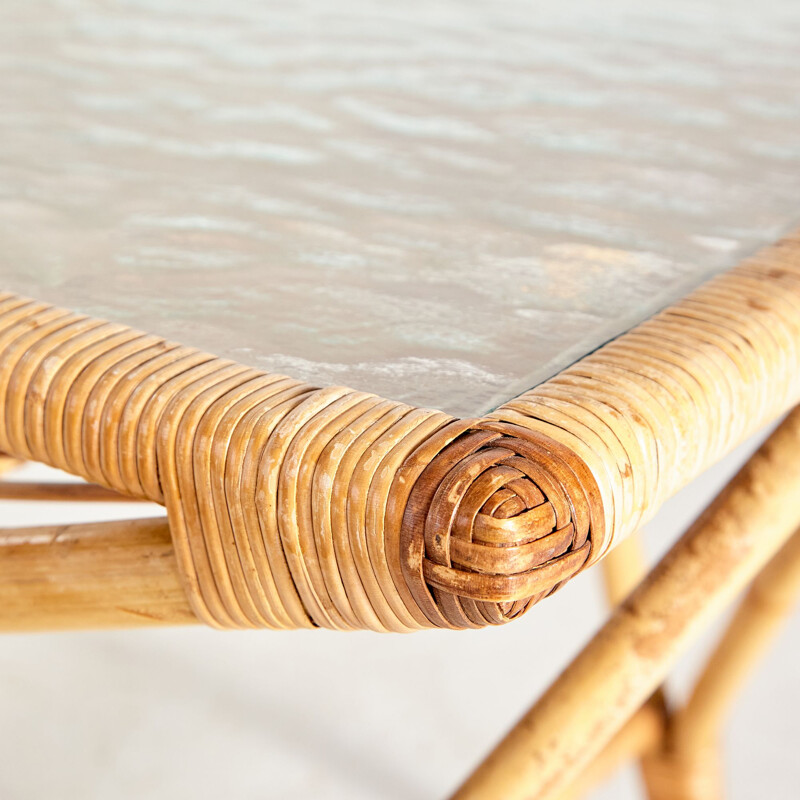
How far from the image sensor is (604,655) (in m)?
0.47

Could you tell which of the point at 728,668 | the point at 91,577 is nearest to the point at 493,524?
the point at 91,577

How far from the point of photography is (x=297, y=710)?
3.50ft

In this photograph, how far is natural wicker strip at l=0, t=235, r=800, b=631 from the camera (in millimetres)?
253

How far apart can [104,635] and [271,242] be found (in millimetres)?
790

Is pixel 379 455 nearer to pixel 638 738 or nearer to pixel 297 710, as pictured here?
pixel 638 738

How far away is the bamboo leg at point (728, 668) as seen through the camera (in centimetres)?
78

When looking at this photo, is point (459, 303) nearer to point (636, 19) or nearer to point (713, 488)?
point (636, 19)

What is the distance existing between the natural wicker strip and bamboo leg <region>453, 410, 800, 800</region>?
0.13m

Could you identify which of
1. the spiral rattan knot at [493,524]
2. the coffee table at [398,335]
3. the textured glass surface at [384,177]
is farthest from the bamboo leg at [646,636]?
the spiral rattan knot at [493,524]

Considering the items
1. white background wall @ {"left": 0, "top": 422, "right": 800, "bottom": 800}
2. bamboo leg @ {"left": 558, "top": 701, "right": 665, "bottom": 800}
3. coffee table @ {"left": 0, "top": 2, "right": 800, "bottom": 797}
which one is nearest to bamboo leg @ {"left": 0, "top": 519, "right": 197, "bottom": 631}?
coffee table @ {"left": 0, "top": 2, "right": 800, "bottom": 797}

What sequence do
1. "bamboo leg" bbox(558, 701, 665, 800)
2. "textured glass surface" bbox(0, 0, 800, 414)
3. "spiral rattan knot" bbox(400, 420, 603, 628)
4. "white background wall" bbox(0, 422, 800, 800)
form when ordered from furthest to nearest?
"white background wall" bbox(0, 422, 800, 800), "bamboo leg" bbox(558, 701, 665, 800), "textured glass surface" bbox(0, 0, 800, 414), "spiral rattan knot" bbox(400, 420, 603, 628)

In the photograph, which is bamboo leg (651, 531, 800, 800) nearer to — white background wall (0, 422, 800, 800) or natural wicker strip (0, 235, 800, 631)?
white background wall (0, 422, 800, 800)

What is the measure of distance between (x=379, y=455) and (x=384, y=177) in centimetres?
28

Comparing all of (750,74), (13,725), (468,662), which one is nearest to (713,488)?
(468,662)
